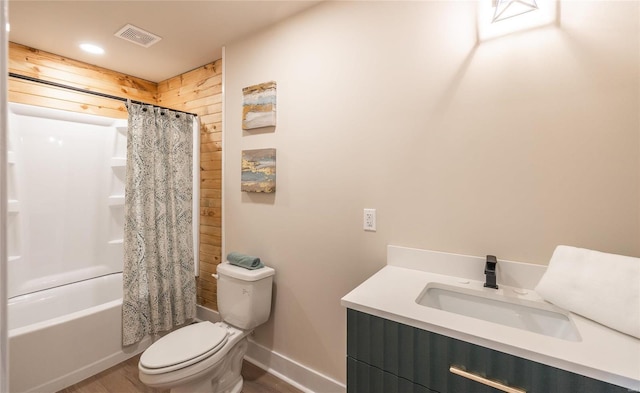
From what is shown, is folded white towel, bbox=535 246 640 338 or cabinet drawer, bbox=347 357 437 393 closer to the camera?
folded white towel, bbox=535 246 640 338

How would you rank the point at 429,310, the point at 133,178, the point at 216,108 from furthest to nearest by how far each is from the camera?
1. the point at 216,108
2. the point at 133,178
3. the point at 429,310

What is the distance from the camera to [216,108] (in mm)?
2604

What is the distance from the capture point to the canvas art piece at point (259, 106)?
2.03 metres

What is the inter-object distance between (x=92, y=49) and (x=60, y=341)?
2.31 metres

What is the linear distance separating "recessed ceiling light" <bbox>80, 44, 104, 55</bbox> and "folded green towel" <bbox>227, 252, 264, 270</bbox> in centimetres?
213

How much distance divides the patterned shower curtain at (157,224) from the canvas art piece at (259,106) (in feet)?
2.33

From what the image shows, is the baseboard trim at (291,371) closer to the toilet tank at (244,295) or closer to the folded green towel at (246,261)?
the toilet tank at (244,295)

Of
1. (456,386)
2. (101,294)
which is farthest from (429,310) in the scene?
(101,294)

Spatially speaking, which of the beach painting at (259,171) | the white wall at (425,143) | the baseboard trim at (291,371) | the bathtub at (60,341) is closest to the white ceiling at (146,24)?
Answer: the white wall at (425,143)

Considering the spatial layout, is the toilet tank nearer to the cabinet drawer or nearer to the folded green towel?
the folded green towel

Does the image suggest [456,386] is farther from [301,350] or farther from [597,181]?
[301,350]

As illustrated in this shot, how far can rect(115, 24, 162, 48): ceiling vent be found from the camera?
2096mm

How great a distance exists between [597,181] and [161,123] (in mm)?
2774

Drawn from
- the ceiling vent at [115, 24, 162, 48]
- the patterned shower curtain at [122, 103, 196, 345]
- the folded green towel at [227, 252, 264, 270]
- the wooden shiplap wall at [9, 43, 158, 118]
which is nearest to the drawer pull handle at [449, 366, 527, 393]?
the folded green towel at [227, 252, 264, 270]
